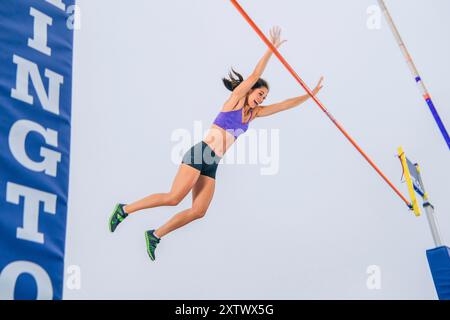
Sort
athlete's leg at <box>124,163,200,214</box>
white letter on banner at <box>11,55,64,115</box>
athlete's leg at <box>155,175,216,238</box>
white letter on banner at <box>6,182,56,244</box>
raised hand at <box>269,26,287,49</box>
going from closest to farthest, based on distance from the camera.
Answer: white letter on banner at <box>6,182,56,244</box>, white letter on banner at <box>11,55,64,115</box>, raised hand at <box>269,26,287,49</box>, athlete's leg at <box>124,163,200,214</box>, athlete's leg at <box>155,175,216,238</box>

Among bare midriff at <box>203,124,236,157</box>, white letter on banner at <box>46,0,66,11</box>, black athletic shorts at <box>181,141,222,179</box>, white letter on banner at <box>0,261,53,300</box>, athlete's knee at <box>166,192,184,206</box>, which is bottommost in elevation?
white letter on banner at <box>0,261,53,300</box>

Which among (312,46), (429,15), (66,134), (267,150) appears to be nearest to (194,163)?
(267,150)

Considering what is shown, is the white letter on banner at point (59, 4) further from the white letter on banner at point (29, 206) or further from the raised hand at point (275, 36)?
the raised hand at point (275, 36)

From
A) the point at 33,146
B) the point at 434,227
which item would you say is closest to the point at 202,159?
the point at 434,227

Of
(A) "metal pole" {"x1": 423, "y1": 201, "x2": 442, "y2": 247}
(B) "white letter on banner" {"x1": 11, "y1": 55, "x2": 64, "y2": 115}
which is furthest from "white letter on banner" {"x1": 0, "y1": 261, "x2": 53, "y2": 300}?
(A) "metal pole" {"x1": 423, "y1": 201, "x2": 442, "y2": 247}

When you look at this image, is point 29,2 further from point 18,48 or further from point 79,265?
point 79,265

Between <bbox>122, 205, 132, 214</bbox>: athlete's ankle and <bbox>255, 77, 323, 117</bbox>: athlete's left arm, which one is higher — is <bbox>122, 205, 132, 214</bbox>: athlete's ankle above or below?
below

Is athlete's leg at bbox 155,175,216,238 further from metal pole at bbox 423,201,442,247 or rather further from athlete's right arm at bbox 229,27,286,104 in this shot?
metal pole at bbox 423,201,442,247

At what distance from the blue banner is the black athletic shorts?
123 inches

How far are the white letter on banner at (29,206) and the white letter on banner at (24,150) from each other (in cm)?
10

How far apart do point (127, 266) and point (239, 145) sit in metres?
2.13

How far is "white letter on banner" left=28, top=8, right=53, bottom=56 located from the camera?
2261 mm

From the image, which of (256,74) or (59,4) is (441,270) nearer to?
(256,74)

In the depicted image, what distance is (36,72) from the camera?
87.4 inches
